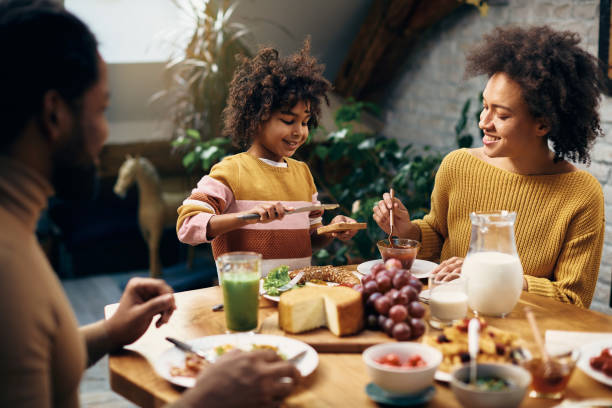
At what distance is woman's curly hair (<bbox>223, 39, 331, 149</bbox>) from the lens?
199 cm

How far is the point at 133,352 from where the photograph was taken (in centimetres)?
135

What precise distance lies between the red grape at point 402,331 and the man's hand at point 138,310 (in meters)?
0.50

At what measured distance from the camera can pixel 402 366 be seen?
3.72 feet

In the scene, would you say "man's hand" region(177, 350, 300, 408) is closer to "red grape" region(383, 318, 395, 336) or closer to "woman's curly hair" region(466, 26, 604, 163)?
"red grape" region(383, 318, 395, 336)

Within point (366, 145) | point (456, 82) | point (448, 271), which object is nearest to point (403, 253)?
point (448, 271)

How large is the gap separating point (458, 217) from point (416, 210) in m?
1.15

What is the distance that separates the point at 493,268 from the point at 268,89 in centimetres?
91

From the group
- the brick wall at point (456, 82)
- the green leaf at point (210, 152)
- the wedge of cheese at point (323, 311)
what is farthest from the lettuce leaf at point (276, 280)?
the green leaf at point (210, 152)

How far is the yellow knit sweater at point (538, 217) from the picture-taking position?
6.04 feet

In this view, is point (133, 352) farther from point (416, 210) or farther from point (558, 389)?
point (416, 210)

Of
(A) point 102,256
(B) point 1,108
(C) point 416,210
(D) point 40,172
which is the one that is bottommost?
(A) point 102,256

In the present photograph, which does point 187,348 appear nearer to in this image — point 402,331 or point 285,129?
point 402,331

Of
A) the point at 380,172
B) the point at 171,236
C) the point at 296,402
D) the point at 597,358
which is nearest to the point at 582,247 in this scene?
the point at 597,358

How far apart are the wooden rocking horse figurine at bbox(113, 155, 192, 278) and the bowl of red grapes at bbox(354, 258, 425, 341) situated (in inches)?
128
